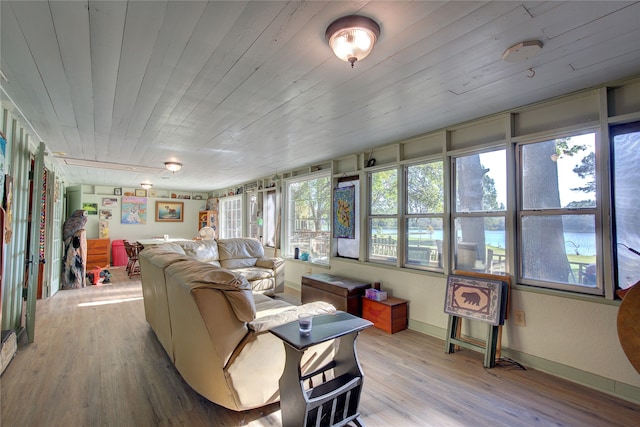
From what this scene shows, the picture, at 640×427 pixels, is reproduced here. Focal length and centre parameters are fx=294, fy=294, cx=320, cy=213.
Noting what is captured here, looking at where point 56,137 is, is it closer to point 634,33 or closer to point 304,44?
point 304,44

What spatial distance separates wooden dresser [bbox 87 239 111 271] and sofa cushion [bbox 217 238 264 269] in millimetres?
4534

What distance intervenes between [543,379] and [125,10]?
3770mm

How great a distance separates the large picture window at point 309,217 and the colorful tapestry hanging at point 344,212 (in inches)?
12.6

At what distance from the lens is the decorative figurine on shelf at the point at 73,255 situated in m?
5.54

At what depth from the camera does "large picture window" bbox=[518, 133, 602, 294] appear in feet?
7.86

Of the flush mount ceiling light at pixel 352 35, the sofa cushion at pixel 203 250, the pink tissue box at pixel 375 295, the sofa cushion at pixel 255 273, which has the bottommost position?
the pink tissue box at pixel 375 295

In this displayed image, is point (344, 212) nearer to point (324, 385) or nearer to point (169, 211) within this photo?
point (324, 385)

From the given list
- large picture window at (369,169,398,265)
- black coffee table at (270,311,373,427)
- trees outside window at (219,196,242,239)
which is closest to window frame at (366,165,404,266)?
large picture window at (369,169,398,265)

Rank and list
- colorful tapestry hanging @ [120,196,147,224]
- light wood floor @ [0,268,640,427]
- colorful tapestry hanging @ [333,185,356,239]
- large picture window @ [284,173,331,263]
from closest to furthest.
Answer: light wood floor @ [0,268,640,427]
colorful tapestry hanging @ [333,185,356,239]
large picture window @ [284,173,331,263]
colorful tapestry hanging @ [120,196,147,224]

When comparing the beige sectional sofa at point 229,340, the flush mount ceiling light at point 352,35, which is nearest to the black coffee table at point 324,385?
the beige sectional sofa at point 229,340

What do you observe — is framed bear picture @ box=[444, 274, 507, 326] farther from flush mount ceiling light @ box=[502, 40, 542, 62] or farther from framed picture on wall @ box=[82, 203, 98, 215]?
framed picture on wall @ box=[82, 203, 98, 215]

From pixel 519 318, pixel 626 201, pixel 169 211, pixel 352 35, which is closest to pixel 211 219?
pixel 169 211

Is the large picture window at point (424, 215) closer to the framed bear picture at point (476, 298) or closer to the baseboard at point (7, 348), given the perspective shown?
the framed bear picture at point (476, 298)

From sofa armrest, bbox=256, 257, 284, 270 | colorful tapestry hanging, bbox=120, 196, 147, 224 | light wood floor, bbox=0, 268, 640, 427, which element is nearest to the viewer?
light wood floor, bbox=0, 268, 640, 427
